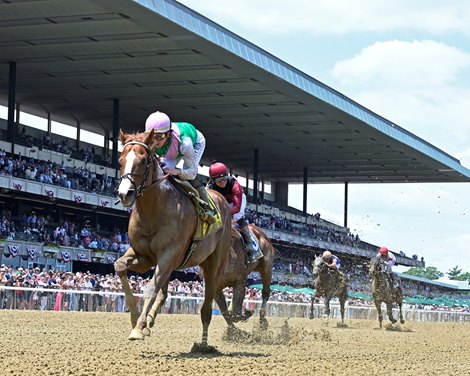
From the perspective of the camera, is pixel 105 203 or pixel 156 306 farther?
pixel 105 203

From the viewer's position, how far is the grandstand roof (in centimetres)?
→ 3578

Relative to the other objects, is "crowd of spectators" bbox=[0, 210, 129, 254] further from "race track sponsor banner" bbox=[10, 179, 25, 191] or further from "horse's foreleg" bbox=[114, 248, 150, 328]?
"horse's foreleg" bbox=[114, 248, 150, 328]

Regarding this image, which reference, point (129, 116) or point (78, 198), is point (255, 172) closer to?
point (129, 116)

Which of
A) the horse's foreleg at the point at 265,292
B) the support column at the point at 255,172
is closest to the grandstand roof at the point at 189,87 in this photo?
the support column at the point at 255,172

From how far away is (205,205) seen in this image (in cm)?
1018

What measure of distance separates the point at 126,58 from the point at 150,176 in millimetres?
31885

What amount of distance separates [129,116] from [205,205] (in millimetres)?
44235

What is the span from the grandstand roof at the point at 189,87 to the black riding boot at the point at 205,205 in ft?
78.0

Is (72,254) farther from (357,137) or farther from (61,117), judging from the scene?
(357,137)

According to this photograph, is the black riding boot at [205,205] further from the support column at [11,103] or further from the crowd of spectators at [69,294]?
the support column at [11,103]

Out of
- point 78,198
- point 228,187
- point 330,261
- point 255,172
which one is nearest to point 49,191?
point 78,198

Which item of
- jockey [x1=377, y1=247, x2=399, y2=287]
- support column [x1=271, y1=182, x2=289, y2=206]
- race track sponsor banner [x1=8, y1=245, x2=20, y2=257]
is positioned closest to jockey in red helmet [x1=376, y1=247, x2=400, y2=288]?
jockey [x1=377, y1=247, x2=399, y2=287]

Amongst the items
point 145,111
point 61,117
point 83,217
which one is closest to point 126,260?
point 83,217

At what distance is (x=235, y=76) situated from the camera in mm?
43375
